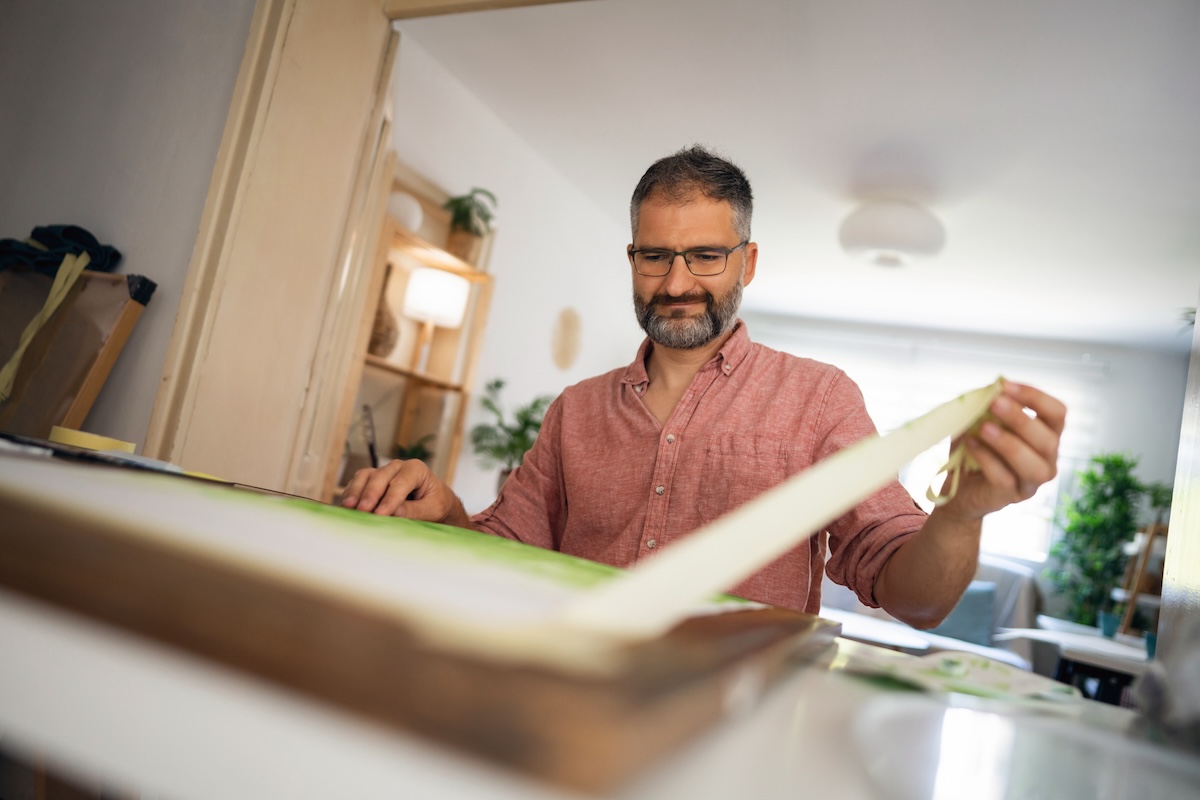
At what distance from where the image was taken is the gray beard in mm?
1691

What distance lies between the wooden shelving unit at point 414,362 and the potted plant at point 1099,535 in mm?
5510

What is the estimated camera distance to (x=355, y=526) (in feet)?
1.89

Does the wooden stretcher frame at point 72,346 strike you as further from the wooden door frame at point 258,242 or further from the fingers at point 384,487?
the fingers at point 384,487

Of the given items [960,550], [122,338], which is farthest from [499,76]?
[960,550]

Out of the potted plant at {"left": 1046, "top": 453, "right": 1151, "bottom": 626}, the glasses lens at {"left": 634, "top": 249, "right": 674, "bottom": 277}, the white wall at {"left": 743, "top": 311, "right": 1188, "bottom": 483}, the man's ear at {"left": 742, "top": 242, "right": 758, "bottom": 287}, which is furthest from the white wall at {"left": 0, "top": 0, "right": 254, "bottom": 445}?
the potted plant at {"left": 1046, "top": 453, "right": 1151, "bottom": 626}

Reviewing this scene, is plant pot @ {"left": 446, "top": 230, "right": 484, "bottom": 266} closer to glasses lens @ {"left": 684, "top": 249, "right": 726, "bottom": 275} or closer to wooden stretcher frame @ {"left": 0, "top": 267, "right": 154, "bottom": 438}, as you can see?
wooden stretcher frame @ {"left": 0, "top": 267, "right": 154, "bottom": 438}

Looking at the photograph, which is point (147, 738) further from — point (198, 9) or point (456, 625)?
point (198, 9)

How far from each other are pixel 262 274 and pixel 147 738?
2.06 m

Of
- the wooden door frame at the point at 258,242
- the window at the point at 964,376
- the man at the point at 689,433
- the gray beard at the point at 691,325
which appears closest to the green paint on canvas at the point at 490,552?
the man at the point at 689,433

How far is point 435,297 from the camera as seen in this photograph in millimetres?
3932

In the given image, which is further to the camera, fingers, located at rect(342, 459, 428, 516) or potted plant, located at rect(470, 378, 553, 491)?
potted plant, located at rect(470, 378, 553, 491)

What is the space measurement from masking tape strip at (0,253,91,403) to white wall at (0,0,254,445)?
0.16 m

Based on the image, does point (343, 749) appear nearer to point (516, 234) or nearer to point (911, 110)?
point (911, 110)

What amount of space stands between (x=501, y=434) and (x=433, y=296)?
1.31 meters
